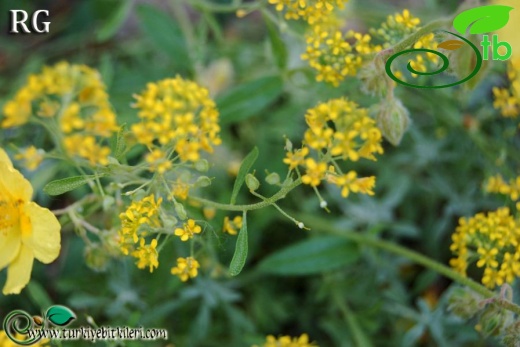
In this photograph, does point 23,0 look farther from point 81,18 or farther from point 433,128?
point 433,128

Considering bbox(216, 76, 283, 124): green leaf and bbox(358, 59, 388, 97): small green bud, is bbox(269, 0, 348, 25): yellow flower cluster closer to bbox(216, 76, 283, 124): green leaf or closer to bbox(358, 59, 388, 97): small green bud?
bbox(358, 59, 388, 97): small green bud

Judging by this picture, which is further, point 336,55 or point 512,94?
point 512,94

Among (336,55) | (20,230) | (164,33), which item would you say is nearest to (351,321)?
(336,55)

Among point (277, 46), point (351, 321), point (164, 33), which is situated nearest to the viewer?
point (277, 46)

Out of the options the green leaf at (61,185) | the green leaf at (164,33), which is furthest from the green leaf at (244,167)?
the green leaf at (164,33)

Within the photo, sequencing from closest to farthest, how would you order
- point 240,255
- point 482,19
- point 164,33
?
point 240,255 < point 482,19 < point 164,33

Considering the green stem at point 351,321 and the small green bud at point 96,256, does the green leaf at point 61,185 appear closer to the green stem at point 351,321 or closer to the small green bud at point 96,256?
the small green bud at point 96,256

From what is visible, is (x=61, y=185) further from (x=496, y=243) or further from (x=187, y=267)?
(x=496, y=243)
